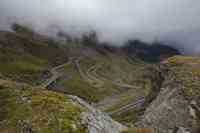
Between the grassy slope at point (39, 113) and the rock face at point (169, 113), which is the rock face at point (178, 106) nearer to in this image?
the rock face at point (169, 113)

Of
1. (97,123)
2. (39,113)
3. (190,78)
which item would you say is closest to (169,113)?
(190,78)

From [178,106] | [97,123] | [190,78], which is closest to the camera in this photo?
[97,123]

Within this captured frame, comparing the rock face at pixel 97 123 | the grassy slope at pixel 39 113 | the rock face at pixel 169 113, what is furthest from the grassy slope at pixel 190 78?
the grassy slope at pixel 39 113

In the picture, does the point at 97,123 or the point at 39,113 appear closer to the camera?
the point at 39,113

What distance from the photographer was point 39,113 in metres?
26.5

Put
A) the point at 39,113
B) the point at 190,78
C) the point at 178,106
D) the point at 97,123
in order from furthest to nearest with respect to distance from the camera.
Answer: the point at 190,78, the point at 178,106, the point at 97,123, the point at 39,113

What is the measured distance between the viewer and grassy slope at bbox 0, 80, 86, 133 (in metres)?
25.4

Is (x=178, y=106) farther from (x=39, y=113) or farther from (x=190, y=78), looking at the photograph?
(x=39, y=113)

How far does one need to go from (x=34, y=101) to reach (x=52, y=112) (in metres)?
3.06

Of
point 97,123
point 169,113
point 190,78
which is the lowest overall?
point 169,113

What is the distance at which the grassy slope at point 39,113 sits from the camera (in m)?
25.4

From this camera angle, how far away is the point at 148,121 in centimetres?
6800

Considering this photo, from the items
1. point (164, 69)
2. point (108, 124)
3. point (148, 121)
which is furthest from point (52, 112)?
point (164, 69)

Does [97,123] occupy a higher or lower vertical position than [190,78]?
higher
